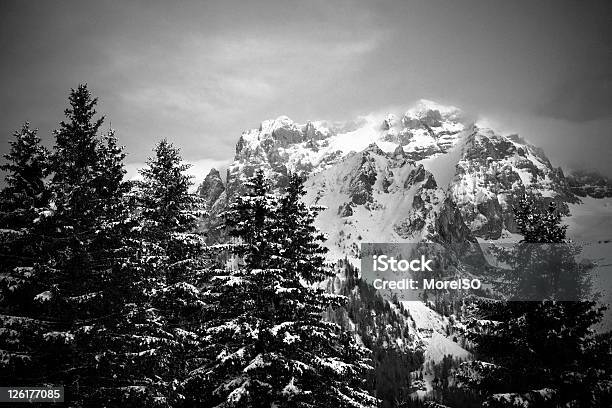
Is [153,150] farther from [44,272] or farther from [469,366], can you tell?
[469,366]

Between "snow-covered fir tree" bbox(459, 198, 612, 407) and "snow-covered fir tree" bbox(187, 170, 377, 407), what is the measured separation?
5461 mm

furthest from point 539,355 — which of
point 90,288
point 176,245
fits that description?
point 90,288

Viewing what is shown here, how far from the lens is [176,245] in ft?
65.9

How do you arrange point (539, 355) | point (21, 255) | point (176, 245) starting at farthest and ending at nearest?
1. point (176, 245)
2. point (539, 355)
3. point (21, 255)

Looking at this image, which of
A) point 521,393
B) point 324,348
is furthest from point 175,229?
point 521,393

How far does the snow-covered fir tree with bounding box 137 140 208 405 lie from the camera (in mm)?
18422

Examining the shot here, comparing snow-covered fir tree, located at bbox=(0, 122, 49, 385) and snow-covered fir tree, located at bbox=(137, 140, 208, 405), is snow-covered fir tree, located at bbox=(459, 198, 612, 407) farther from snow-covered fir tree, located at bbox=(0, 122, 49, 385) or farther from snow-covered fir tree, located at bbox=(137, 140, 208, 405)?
snow-covered fir tree, located at bbox=(0, 122, 49, 385)

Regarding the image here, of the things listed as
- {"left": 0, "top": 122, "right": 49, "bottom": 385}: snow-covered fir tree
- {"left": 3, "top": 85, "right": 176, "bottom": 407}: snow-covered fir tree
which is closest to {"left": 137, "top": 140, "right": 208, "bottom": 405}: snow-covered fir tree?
{"left": 3, "top": 85, "right": 176, "bottom": 407}: snow-covered fir tree

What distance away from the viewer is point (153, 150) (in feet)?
70.9

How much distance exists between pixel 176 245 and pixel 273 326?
21.4 ft

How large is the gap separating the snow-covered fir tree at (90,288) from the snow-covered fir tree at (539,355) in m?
13.6

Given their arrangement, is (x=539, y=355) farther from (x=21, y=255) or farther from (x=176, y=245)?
(x=21, y=255)

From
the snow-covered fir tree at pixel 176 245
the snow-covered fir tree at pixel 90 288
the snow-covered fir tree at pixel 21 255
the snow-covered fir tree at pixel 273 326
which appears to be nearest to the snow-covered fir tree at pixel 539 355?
the snow-covered fir tree at pixel 273 326

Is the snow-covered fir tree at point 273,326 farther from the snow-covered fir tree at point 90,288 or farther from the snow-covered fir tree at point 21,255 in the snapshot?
the snow-covered fir tree at point 21,255
